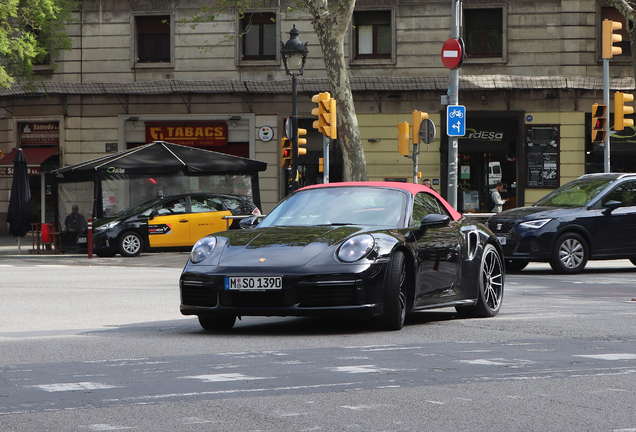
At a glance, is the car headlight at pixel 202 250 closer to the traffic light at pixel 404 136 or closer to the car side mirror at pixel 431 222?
the car side mirror at pixel 431 222

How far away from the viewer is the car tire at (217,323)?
863 centimetres

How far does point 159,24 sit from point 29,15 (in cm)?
603

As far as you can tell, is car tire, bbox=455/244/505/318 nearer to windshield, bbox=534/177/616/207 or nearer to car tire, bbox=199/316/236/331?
car tire, bbox=199/316/236/331

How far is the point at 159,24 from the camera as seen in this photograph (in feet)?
105

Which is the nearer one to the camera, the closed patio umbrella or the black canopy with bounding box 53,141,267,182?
the black canopy with bounding box 53,141,267,182

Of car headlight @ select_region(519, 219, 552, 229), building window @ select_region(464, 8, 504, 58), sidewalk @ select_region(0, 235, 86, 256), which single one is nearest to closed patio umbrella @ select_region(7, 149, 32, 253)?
sidewalk @ select_region(0, 235, 86, 256)

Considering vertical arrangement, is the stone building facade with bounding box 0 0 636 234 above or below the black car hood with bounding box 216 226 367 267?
above

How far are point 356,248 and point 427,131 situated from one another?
506 inches

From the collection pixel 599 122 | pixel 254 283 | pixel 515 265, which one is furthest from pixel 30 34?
pixel 254 283

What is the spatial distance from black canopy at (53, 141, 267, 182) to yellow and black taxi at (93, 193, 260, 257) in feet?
3.12

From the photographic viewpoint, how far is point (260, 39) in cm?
3164

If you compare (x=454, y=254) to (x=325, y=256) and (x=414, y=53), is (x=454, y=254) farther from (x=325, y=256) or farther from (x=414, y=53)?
(x=414, y=53)

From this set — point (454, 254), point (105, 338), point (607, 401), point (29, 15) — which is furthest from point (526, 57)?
point (607, 401)

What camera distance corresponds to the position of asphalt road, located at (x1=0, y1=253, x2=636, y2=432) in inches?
192
